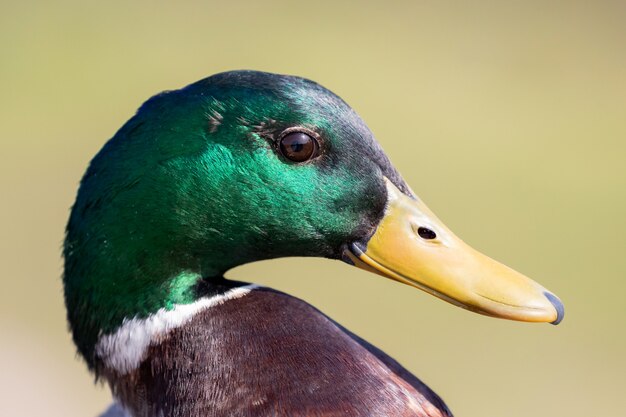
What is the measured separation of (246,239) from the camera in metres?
1.50

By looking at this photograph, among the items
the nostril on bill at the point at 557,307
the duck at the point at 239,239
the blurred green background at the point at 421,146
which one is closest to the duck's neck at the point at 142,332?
the duck at the point at 239,239

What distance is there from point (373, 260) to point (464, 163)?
154 inches

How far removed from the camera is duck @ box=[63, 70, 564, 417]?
4.75ft

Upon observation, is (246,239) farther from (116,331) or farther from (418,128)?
(418,128)

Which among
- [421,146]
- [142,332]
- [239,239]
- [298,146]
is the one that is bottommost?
[421,146]

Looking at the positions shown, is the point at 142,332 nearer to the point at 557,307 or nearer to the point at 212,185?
the point at 212,185

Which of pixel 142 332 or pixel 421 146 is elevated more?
pixel 142 332

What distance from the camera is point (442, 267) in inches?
58.1

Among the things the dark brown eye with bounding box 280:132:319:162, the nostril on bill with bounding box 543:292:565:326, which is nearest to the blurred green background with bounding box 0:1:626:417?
the nostril on bill with bounding box 543:292:565:326

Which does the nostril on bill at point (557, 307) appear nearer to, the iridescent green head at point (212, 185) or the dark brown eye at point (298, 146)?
the iridescent green head at point (212, 185)

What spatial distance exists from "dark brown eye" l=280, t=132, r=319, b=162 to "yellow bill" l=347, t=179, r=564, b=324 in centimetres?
13

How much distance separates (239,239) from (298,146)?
0.56ft

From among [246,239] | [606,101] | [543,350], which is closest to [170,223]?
[246,239]

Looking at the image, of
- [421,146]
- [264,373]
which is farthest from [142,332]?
[421,146]
